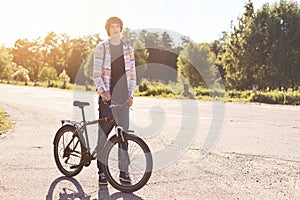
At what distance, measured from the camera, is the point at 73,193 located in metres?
4.65

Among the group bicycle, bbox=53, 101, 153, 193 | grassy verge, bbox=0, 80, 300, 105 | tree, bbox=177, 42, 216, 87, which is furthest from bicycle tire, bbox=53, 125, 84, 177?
tree, bbox=177, 42, 216, 87

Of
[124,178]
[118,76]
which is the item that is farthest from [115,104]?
[124,178]

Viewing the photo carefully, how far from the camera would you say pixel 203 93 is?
29.2m

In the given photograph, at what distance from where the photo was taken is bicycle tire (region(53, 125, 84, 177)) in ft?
17.6

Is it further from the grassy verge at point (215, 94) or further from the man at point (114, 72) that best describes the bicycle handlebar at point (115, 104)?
the grassy verge at point (215, 94)

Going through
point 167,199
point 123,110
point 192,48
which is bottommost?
point 167,199

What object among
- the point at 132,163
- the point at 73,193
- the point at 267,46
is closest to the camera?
the point at 73,193

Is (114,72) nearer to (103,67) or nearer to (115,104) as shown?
(103,67)

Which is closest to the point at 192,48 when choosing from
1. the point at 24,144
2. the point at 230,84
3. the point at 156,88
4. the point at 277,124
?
the point at 230,84

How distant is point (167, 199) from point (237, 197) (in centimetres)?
76

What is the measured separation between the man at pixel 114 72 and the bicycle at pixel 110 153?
13 cm

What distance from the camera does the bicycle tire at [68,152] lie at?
5359 mm

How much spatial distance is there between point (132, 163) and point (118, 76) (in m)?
1.09

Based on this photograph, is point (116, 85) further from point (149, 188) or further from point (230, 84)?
point (230, 84)
